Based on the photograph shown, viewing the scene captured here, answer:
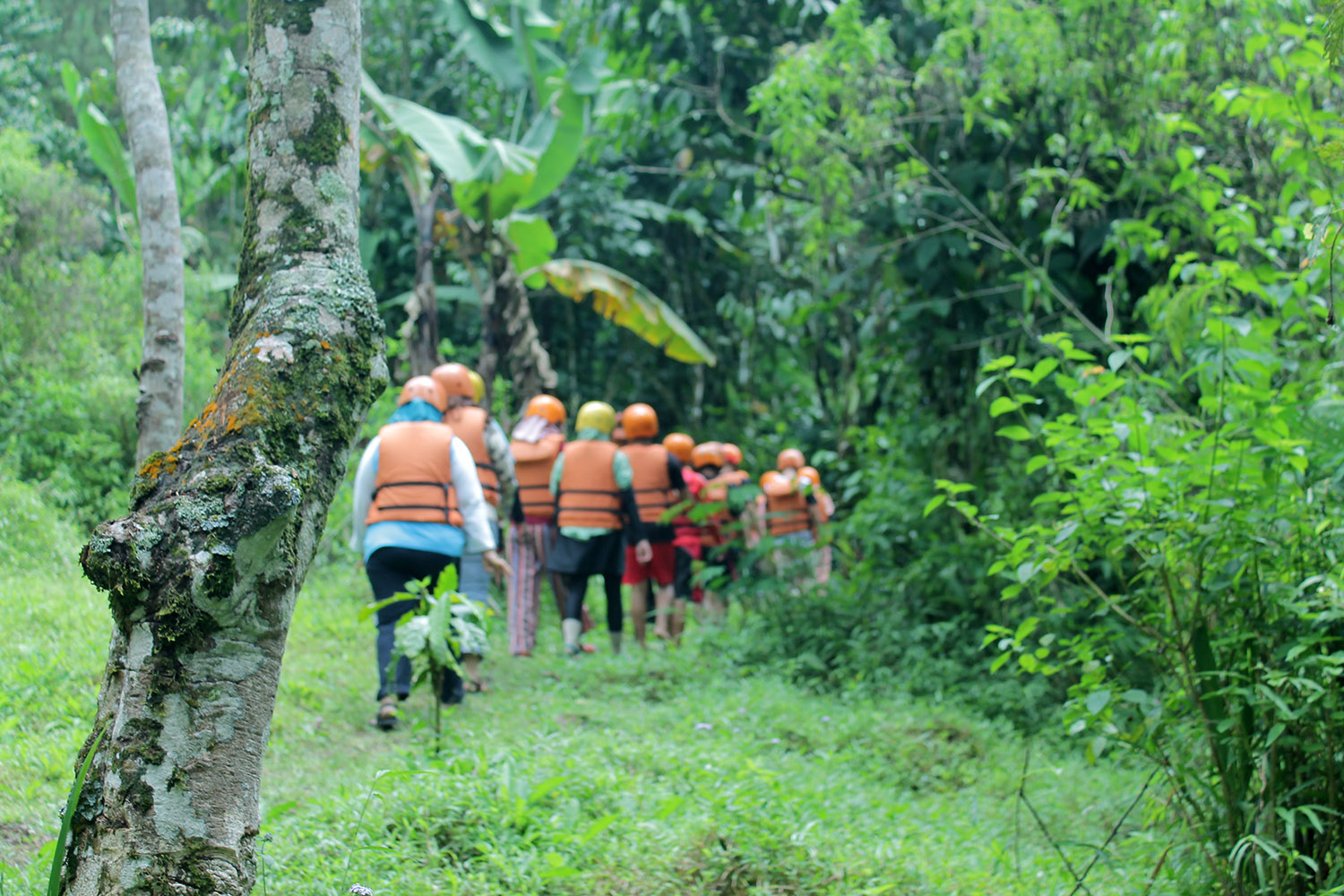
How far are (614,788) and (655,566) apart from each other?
5168 mm

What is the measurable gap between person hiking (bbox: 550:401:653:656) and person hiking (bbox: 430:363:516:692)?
2.15 feet

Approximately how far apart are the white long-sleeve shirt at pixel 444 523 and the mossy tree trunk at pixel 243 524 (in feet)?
11.1

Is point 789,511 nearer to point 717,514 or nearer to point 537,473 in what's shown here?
point 717,514

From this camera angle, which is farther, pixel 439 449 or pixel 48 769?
pixel 439 449

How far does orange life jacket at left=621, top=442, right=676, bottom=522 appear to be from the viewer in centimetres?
935

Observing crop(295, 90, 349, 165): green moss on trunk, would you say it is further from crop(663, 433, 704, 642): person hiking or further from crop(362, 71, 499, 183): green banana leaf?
crop(362, 71, 499, 183): green banana leaf

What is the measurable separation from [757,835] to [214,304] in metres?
11.2

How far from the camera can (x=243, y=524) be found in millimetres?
2195

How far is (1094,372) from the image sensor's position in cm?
495

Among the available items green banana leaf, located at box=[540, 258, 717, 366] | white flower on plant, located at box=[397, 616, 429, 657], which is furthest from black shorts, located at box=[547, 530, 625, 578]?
green banana leaf, located at box=[540, 258, 717, 366]

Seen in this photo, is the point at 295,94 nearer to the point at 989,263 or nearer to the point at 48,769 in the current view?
the point at 48,769

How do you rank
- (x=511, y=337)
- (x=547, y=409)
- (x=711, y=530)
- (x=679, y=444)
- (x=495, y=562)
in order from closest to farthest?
1. (x=495, y=562)
2. (x=547, y=409)
3. (x=711, y=530)
4. (x=511, y=337)
5. (x=679, y=444)

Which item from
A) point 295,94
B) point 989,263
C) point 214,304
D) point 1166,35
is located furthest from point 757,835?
point 214,304

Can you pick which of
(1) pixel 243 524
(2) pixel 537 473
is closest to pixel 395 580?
(2) pixel 537 473
